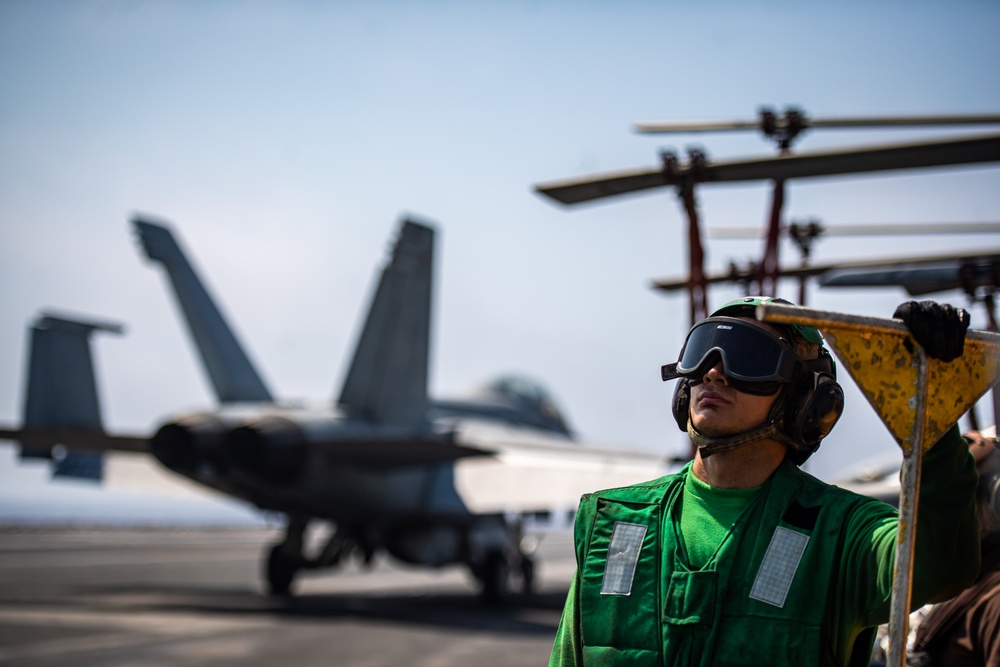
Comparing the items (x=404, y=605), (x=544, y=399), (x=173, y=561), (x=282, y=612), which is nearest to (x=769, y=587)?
(x=282, y=612)

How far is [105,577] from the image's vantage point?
19625mm

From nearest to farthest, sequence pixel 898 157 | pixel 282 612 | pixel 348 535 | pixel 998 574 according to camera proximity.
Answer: pixel 998 574
pixel 898 157
pixel 282 612
pixel 348 535

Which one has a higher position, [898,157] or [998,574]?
[898,157]

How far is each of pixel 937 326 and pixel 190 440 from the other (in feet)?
38.6

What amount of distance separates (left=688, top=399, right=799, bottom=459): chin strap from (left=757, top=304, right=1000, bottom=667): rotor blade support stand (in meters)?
0.32

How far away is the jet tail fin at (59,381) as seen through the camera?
48.5ft

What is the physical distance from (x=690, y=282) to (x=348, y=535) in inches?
499

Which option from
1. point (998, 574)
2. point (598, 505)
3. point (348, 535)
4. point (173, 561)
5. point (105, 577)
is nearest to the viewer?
point (598, 505)

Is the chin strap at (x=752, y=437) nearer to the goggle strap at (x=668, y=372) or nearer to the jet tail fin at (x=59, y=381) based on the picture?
the goggle strap at (x=668, y=372)

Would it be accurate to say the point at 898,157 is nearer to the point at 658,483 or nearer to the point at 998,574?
the point at 998,574

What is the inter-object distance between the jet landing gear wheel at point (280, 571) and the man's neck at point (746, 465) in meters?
15.2

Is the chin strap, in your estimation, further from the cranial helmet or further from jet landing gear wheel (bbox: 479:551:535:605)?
jet landing gear wheel (bbox: 479:551:535:605)

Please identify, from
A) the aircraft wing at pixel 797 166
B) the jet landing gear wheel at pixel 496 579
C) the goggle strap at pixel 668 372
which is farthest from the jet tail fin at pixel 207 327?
the goggle strap at pixel 668 372

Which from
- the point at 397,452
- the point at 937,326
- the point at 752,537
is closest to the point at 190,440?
the point at 397,452
